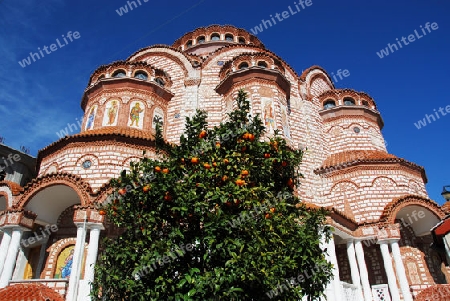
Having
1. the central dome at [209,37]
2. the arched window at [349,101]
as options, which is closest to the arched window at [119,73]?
the central dome at [209,37]

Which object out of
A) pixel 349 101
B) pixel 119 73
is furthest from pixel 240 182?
pixel 349 101

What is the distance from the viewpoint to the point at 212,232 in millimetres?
5832

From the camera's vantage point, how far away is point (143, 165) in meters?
6.80

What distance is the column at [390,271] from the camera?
1213 centimetres

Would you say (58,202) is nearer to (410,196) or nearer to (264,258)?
(264,258)

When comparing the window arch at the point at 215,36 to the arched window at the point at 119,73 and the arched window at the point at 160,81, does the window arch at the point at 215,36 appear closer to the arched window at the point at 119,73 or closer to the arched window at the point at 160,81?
the arched window at the point at 160,81

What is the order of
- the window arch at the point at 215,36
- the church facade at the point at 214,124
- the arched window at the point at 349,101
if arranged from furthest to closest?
the window arch at the point at 215,36 < the arched window at the point at 349,101 < the church facade at the point at 214,124

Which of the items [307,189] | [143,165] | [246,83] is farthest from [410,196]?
[143,165]

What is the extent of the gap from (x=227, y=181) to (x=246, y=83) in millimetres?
10395

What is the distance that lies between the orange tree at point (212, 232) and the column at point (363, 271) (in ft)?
24.4

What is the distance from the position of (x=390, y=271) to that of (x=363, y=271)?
0.92m

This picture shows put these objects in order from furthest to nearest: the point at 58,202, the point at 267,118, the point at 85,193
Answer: the point at 267,118
the point at 58,202
the point at 85,193

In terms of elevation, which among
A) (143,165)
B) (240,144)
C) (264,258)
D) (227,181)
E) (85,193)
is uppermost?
(85,193)

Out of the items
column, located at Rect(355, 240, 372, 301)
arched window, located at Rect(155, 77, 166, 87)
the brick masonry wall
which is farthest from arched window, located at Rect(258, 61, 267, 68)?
column, located at Rect(355, 240, 372, 301)
